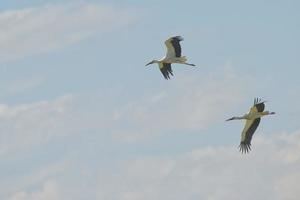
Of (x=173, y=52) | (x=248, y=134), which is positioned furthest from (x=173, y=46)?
(x=248, y=134)

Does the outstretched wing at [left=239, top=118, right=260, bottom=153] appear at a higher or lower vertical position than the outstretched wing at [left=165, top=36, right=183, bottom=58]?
lower

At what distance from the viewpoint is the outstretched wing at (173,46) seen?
7419 cm

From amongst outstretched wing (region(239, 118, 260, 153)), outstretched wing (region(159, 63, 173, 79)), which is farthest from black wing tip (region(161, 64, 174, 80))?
outstretched wing (region(239, 118, 260, 153))

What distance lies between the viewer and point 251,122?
241 feet

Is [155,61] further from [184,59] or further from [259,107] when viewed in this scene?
[259,107]

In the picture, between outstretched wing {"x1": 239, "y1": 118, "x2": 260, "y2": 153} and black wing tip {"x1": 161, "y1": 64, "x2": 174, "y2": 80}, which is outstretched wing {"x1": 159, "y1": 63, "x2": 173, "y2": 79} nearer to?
black wing tip {"x1": 161, "y1": 64, "x2": 174, "y2": 80}

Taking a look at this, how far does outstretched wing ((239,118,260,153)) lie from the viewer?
2894 inches

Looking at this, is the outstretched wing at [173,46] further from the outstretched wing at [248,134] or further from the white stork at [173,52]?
the outstretched wing at [248,134]

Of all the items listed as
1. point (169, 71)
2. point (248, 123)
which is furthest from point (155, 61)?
point (248, 123)

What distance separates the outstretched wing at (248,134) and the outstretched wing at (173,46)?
557 cm

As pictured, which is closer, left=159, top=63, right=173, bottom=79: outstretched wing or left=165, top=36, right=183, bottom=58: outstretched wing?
left=165, top=36, right=183, bottom=58: outstretched wing

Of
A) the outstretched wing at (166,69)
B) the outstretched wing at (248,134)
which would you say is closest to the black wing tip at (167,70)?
the outstretched wing at (166,69)

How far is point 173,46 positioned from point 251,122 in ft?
20.0

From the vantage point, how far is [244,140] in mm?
74062
